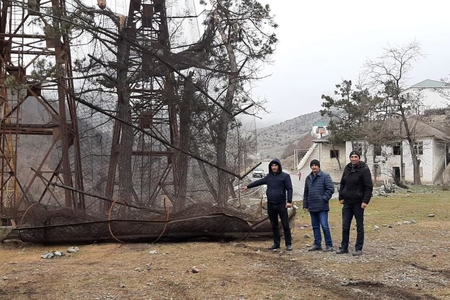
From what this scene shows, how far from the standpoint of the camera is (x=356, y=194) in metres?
8.47

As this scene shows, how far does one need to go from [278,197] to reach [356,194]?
1.43 metres

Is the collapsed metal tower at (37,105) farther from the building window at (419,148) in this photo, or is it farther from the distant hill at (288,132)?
the distant hill at (288,132)

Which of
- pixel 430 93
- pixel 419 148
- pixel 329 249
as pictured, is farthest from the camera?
pixel 430 93

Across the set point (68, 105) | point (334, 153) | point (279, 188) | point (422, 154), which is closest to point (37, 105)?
point (68, 105)

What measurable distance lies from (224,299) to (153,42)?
7208 mm

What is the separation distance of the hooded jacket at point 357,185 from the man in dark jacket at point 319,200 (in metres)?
0.38

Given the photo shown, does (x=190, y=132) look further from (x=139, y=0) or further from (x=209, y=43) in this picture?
(x=139, y=0)

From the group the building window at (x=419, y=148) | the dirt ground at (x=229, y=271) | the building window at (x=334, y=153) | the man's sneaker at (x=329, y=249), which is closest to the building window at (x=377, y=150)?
the building window at (x=419, y=148)

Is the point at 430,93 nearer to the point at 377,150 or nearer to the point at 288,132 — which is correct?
the point at 377,150

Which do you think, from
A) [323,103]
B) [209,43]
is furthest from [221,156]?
[323,103]

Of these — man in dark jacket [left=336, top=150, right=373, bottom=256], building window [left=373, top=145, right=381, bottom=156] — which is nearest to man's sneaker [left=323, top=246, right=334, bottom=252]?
man in dark jacket [left=336, top=150, right=373, bottom=256]

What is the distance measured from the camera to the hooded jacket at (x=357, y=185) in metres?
8.39

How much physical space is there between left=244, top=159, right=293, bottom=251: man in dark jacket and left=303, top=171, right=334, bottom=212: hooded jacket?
1.28ft

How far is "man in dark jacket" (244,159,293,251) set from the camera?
9.11 meters
